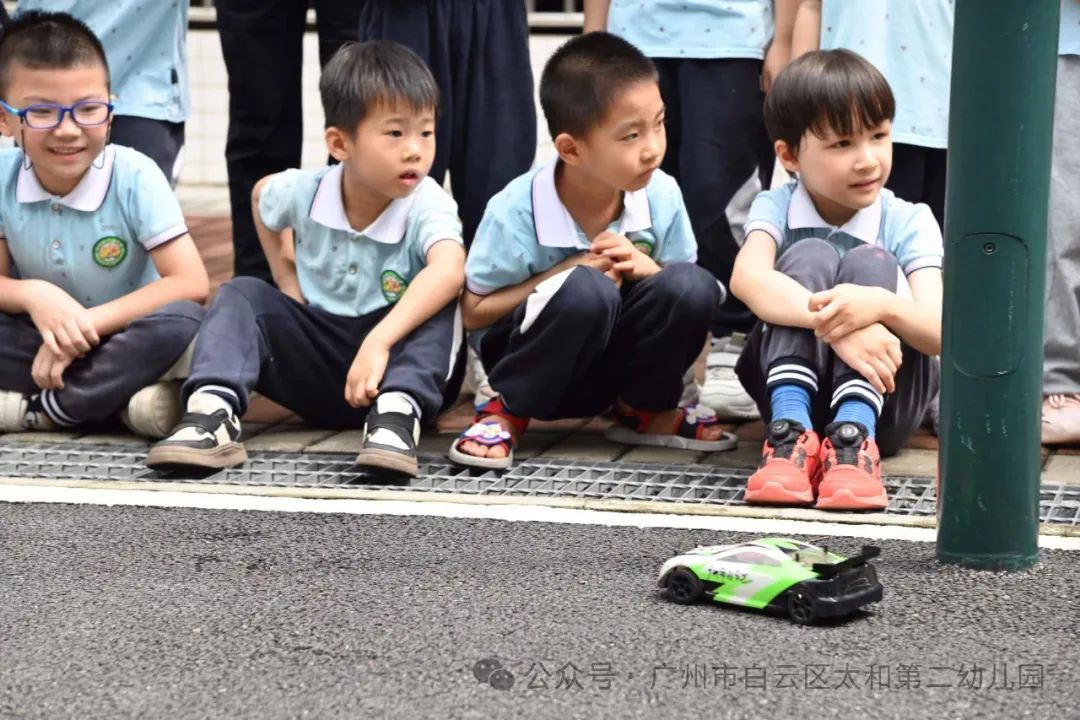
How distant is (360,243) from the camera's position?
4.51 meters

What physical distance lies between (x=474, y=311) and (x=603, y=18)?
110 centimetres

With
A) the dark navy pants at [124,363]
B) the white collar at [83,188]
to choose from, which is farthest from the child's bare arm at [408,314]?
the white collar at [83,188]

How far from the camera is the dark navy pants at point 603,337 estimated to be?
13.7 feet

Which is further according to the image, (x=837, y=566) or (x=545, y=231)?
(x=545, y=231)

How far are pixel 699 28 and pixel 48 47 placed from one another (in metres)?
1.73

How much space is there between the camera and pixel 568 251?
4.39 m

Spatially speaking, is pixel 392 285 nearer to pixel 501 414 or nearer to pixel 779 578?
pixel 501 414

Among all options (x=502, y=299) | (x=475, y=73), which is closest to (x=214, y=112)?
→ (x=475, y=73)

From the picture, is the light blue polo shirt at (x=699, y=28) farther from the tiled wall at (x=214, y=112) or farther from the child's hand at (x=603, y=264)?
the tiled wall at (x=214, y=112)

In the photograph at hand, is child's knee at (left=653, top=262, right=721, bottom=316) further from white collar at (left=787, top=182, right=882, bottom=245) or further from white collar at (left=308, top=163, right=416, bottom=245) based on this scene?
white collar at (left=308, top=163, right=416, bottom=245)

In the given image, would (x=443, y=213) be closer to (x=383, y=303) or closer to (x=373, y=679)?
(x=383, y=303)

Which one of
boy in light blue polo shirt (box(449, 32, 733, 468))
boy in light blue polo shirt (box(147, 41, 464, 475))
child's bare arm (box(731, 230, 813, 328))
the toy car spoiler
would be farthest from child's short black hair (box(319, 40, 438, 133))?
the toy car spoiler

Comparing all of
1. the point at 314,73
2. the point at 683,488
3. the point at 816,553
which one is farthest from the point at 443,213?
the point at 314,73

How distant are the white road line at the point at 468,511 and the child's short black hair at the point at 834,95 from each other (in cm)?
106
